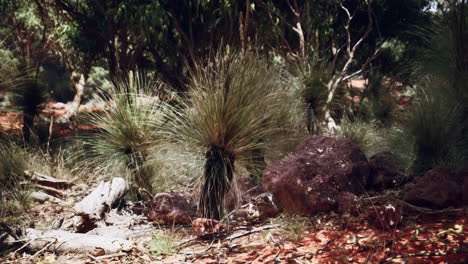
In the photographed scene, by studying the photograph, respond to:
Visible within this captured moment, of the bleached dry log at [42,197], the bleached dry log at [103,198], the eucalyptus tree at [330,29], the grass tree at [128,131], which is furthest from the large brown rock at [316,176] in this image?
the bleached dry log at [42,197]

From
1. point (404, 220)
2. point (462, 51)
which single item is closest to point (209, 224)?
point (404, 220)

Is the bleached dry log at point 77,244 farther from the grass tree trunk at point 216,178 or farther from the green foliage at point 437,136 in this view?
the green foliage at point 437,136

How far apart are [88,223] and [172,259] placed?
1.48m

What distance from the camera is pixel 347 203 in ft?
9.47

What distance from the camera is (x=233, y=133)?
3.01 metres

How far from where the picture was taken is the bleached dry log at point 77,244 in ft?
9.23

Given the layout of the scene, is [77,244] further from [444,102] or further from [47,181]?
[444,102]

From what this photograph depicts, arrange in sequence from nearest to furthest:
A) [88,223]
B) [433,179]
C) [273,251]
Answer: [273,251], [433,179], [88,223]

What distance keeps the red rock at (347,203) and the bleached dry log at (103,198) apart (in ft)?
7.41

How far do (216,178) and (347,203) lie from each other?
3.23 feet

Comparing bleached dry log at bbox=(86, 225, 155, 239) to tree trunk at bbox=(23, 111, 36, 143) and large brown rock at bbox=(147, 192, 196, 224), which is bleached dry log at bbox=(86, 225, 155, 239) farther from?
tree trunk at bbox=(23, 111, 36, 143)

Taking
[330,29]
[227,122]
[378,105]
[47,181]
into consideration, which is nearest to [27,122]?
[47,181]

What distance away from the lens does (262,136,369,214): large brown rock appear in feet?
10.1

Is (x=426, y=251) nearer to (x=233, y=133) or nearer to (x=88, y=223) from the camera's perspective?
(x=233, y=133)
